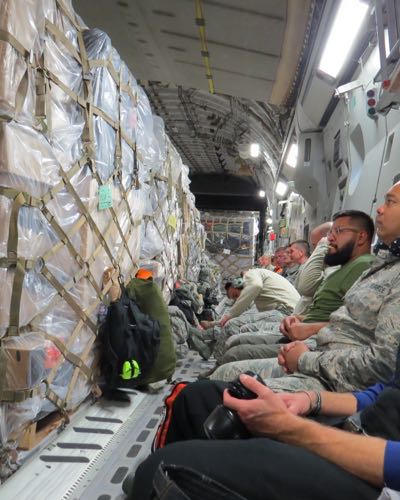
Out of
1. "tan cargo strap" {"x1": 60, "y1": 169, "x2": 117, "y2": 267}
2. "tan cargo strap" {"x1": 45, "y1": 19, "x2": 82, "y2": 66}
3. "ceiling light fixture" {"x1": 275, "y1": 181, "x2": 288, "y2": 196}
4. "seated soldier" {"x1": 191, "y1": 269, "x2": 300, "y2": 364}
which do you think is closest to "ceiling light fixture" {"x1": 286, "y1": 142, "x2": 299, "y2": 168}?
"ceiling light fixture" {"x1": 275, "y1": 181, "x2": 288, "y2": 196}

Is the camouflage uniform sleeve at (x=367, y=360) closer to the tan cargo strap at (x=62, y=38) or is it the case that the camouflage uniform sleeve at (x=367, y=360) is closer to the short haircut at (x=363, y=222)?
the short haircut at (x=363, y=222)

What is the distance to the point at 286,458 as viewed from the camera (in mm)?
1104

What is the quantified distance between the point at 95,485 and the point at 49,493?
0.68 feet

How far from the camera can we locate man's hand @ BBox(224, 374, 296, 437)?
1.25 m

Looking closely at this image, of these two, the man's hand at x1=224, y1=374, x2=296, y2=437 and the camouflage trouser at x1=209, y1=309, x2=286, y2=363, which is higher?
the man's hand at x1=224, y1=374, x2=296, y2=437

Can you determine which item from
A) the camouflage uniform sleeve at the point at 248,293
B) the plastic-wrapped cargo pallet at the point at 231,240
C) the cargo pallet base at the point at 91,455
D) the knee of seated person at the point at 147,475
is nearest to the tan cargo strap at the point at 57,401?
the cargo pallet base at the point at 91,455

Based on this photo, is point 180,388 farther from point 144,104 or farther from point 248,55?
point 248,55

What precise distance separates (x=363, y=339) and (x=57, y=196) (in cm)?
171

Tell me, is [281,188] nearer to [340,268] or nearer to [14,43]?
[340,268]

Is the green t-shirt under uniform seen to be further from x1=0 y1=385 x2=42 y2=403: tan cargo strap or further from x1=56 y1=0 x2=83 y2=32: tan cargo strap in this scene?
x1=56 y1=0 x2=83 y2=32: tan cargo strap

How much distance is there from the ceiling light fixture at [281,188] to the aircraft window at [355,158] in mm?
5002

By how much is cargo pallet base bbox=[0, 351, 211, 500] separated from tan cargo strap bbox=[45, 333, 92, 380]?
0.28 metres

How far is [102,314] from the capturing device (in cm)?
282

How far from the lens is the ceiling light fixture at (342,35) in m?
2.97
